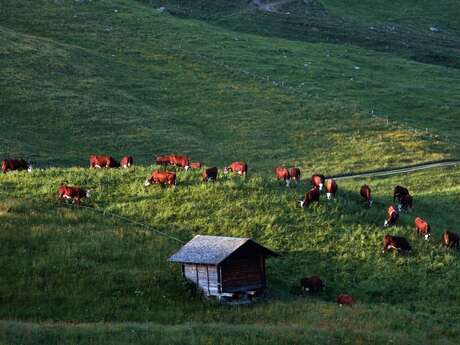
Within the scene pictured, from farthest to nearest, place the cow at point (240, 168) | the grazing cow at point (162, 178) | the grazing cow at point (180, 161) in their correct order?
the grazing cow at point (180, 161)
the cow at point (240, 168)
the grazing cow at point (162, 178)

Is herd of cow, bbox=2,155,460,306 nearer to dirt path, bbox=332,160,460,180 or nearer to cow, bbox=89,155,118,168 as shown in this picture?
cow, bbox=89,155,118,168

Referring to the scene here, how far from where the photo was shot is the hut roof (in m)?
34.4

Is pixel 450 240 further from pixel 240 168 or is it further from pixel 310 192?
pixel 240 168

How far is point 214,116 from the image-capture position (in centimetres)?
8044

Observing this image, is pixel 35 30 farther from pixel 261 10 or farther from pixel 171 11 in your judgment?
pixel 261 10

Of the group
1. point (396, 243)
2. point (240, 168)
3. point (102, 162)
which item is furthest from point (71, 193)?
point (396, 243)

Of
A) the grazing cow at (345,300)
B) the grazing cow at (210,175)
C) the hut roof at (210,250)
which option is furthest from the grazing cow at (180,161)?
the grazing cow at (345,300)

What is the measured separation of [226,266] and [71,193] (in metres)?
11.6

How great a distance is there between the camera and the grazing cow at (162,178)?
45.1 meters

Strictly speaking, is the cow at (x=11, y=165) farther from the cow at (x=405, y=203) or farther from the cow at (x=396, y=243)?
the cow at (x=396, y=243)

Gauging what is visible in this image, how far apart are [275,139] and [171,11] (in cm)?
6634

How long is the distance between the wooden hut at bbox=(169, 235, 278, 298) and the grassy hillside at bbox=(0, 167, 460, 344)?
0.68 meters

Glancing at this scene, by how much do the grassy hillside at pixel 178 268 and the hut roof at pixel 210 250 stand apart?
3.57ft

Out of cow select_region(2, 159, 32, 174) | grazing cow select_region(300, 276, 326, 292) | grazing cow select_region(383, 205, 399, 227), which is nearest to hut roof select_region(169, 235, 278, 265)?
grazing cow select_region(300, 276, 326, 292)
